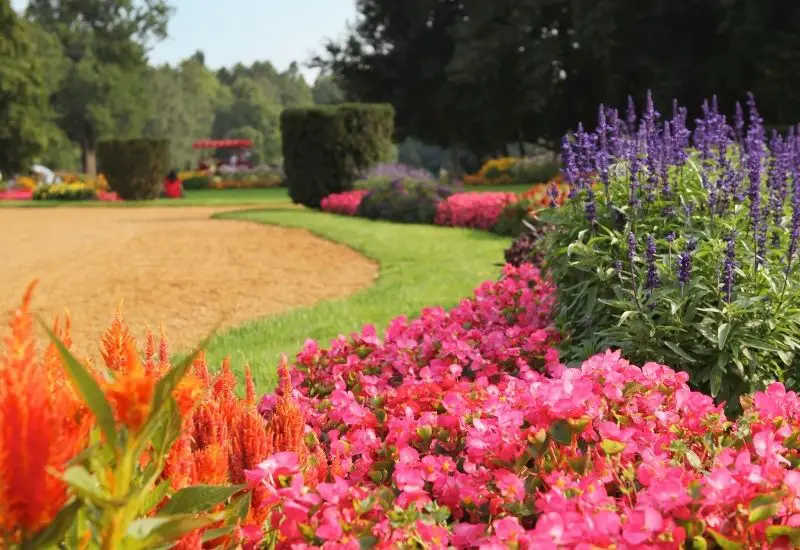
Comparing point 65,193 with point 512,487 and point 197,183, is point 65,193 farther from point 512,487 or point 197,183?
point 512,487

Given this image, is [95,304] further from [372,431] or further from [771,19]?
[771,19]

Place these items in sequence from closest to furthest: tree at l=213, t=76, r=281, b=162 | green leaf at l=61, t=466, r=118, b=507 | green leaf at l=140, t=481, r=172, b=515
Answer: green leaf at l=61, t=466, r=118, b=507 < green leaf at l=140, t=481, r=172, b=515 < tree at l=213, t=76, r=281, b=162

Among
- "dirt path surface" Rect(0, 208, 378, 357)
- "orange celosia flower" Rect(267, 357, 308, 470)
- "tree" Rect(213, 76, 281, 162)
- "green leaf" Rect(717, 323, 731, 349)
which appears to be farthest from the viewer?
"tree" Rect(213, 76, 281, 162)

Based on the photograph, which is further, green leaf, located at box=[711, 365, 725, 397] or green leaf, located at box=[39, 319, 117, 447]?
green leaf, located at box=[711, 365, 725, 397]

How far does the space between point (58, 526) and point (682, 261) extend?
264 cm

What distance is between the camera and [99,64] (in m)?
51.9

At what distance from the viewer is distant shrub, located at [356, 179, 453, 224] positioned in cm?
1512

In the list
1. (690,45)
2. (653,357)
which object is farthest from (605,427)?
(690,45)

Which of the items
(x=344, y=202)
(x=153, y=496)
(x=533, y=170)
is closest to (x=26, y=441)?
(x=153, y=496)

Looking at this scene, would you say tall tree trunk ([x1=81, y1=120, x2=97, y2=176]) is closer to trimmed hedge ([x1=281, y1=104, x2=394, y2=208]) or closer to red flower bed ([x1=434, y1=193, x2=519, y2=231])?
trimmed hedge ([x1=281, y1=104, x2=394, y2=208])

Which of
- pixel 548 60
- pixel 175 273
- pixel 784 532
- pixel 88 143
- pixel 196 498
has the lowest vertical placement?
pixel 175 273

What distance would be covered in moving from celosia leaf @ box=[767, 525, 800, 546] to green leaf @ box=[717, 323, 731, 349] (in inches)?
61.5

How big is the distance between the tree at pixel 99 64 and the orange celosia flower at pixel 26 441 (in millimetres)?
52914

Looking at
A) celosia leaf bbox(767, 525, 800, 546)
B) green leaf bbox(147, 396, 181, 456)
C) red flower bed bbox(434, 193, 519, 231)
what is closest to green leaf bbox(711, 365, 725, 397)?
celosia leaf bbox(767, 525, 800, 546)
